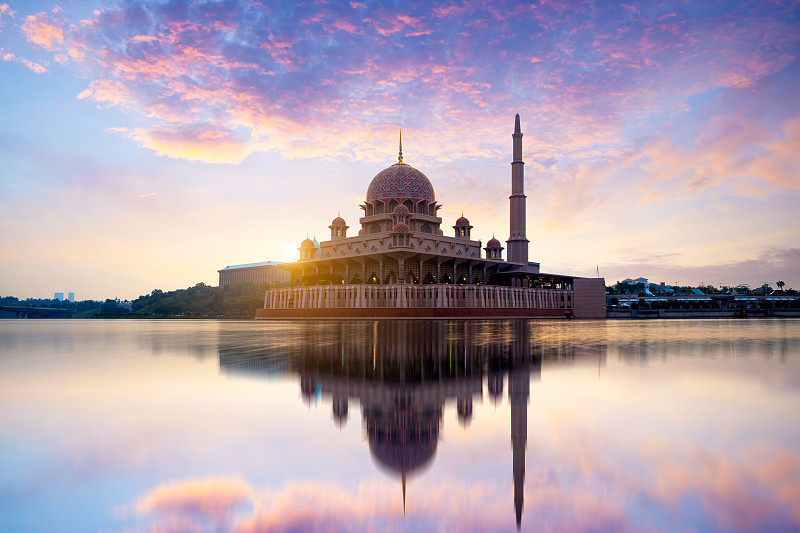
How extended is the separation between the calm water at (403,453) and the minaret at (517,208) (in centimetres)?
7628

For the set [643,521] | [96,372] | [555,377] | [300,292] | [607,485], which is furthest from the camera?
[300,292]

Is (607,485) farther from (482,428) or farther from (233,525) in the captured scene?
(233,525)

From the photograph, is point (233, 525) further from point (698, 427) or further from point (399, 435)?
point (698, 427)

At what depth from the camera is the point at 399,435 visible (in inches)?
191

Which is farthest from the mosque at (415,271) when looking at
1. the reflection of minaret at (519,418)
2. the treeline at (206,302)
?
the reflection of minaret at (519,418)

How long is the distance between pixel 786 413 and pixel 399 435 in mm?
4765

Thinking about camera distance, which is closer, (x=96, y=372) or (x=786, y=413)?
(x=786, y=413)

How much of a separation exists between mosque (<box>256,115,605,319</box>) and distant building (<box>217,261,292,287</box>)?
6858cm

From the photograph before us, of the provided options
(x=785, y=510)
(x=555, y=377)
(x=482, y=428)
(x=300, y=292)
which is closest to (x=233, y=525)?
(x=482, y=428)

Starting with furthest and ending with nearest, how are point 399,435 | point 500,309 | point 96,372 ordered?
point 500,309 < point 96,372 < point 399,435

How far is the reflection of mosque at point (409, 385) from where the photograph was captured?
447cm

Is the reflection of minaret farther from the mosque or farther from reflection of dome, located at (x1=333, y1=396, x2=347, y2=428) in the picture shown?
the mosque

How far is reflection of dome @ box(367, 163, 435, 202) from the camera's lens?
74.4 m

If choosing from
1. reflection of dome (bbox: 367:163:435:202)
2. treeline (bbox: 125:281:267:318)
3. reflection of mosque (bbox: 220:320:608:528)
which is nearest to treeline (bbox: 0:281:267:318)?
treeline (bbox: 125:281:267:318)
